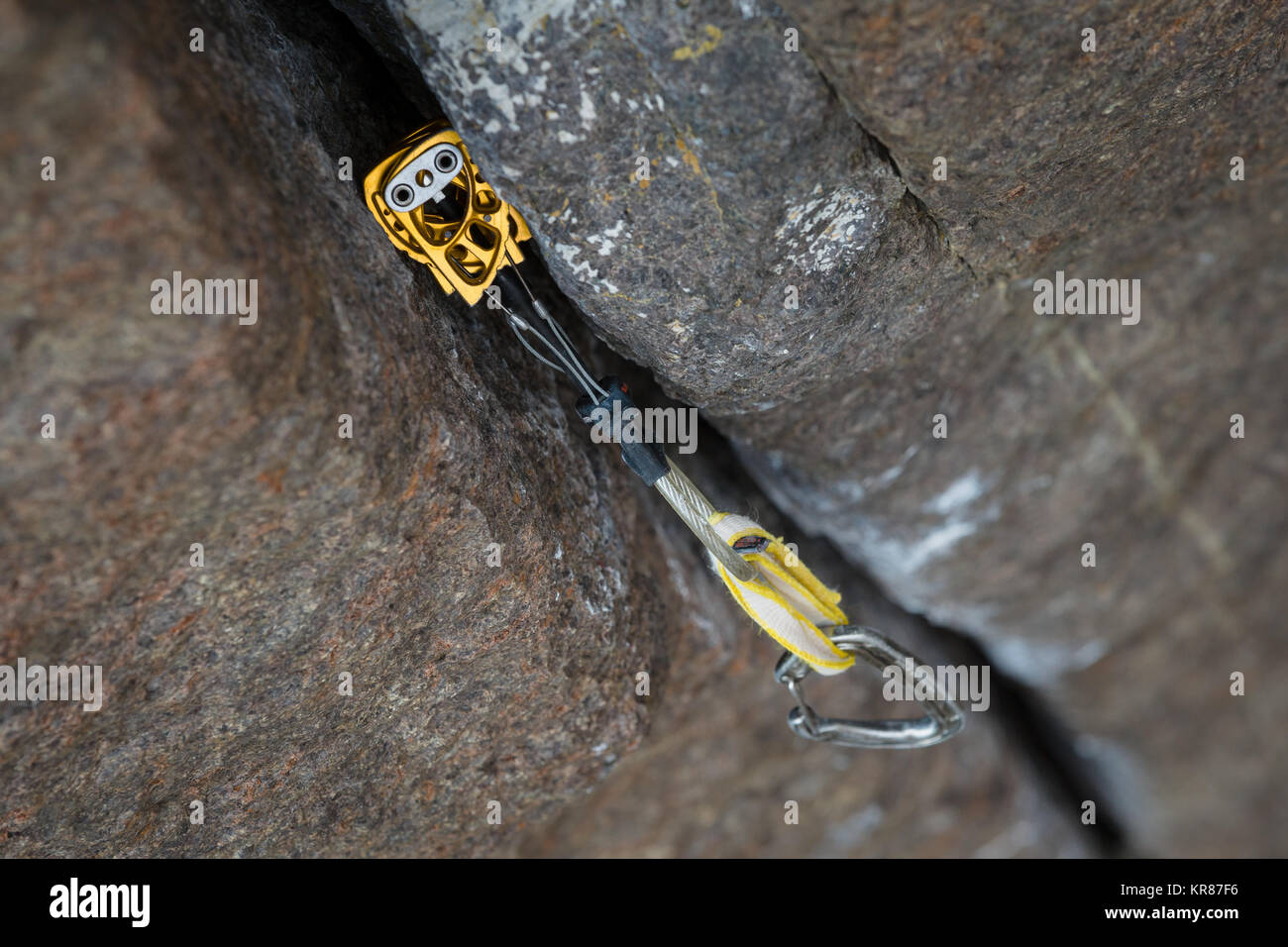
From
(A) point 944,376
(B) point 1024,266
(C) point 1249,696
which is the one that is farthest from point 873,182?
(C) point 1249,696

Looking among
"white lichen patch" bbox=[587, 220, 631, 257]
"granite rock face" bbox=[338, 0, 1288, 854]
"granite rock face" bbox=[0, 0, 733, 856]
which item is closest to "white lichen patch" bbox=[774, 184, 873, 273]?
"granite rock face" bbox=[338, 0, 1288, 854]

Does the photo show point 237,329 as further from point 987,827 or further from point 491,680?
point 987,827

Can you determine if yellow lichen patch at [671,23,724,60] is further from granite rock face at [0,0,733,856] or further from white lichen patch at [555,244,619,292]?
granite rock face at [0,0,733,856]

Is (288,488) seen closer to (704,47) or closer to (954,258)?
(704,47)

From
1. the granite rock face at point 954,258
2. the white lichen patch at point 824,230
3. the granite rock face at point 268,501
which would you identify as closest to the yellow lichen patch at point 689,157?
the granite rock face at point 954,258

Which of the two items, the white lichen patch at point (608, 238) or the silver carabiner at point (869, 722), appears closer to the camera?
the white lichen patch at point (608, 238)

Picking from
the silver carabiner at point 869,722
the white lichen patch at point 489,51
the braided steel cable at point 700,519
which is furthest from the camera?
the silver carabiner at point 869,722

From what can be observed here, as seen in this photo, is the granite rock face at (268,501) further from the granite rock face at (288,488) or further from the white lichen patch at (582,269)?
the white lichen patch at (582,269)
